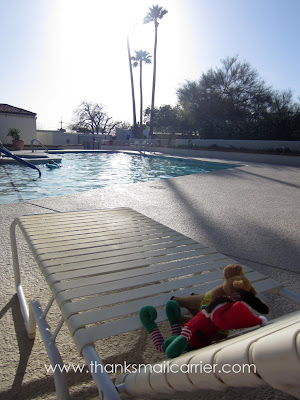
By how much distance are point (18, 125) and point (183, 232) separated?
2506cm

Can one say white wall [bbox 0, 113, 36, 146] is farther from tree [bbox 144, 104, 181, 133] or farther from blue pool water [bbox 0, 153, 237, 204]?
blue pool water [bbox 0, 153, 237, 204]

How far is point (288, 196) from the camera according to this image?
6.43 metres

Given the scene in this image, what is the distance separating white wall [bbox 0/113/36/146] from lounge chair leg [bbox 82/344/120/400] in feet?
85.3

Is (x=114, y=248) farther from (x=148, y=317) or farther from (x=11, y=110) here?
(x=11, y=110)

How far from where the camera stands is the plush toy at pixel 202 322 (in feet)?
3.62

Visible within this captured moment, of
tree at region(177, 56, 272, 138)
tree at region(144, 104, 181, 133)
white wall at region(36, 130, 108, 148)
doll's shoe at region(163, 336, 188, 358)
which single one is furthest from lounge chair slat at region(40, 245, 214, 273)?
white wall at region(36, 130, 108, 148)

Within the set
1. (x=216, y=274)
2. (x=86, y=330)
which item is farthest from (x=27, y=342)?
(x=216, y=274)

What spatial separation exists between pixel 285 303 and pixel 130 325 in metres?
1.40

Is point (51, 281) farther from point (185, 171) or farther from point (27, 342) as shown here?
point (185, 171)

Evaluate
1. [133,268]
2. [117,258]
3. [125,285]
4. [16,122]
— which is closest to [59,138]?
[16,122]

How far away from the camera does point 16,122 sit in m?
25.2

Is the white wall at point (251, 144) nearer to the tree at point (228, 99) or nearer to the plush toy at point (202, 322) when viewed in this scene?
the tree at point (228, 99)

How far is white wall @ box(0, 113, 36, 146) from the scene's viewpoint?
24547mm

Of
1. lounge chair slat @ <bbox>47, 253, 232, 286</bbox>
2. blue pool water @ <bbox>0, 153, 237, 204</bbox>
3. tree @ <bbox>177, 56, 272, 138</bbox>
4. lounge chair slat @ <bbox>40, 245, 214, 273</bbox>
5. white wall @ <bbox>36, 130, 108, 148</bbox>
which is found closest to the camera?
lounge chair slat @ <bbox>47, 253, 232, 286</bbox>
